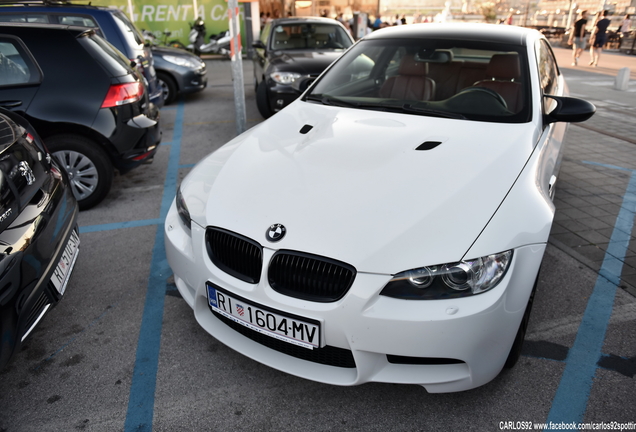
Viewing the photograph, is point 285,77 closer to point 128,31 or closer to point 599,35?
point 128,31

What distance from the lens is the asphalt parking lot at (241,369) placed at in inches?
83.8

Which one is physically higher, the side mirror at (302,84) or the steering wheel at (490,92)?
the steering wheel at (490,92)

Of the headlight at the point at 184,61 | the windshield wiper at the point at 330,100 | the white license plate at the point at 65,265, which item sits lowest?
the white license plate at the point at 65,265

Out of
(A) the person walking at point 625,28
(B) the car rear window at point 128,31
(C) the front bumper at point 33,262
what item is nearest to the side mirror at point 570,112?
(C) the front bumper at point 33,262

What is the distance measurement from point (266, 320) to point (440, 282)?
0.76 meters

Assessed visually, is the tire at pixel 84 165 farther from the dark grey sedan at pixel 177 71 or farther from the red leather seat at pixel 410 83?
the dark grey sedan at pixel 177 71

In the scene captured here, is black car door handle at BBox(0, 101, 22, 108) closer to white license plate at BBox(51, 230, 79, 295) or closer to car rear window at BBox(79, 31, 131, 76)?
car rear window at BBox(79, 31, 131, 76)

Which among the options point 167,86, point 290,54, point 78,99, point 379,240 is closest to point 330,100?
point 379,240

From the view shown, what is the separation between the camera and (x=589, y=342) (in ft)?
8.49

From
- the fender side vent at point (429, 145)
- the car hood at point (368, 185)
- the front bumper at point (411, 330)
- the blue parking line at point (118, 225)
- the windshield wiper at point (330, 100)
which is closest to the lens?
the front bumper at point (411, 330)

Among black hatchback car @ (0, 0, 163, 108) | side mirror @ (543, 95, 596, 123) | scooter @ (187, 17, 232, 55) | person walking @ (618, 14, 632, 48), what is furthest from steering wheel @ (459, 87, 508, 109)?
person walking @ (618, 14, 632, 48)

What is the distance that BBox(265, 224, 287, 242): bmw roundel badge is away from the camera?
6.75 ft

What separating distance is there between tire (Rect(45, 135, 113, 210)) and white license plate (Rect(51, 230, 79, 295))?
1.60 meters

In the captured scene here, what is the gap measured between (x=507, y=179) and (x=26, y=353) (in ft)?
8.80
